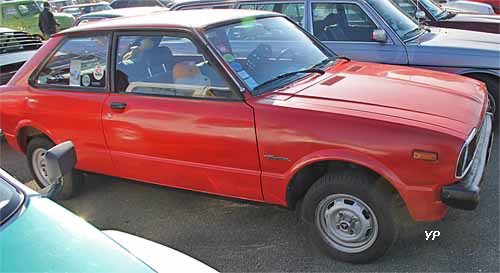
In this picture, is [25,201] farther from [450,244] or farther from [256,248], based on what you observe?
[450,244]

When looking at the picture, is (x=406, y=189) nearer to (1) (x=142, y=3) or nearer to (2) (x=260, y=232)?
(2) (x=260, y=232)

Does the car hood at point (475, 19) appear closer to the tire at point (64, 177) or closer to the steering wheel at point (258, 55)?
the steering wheel at point (258, 55)

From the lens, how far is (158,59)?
11.7 feet

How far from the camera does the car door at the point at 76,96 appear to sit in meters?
3.56

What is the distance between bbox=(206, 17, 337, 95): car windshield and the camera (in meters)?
3.16

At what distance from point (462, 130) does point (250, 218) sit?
1.78 m

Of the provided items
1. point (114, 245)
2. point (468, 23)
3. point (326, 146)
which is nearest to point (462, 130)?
point (326, 146)

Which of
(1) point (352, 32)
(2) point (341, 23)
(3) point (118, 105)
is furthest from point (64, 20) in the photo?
(3) point (118, 105)

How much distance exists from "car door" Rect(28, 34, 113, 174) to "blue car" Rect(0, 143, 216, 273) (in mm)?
1612

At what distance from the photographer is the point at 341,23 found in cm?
542

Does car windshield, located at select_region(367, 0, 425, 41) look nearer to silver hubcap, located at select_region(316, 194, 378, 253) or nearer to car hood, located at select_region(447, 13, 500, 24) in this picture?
car hood, located at select_region(447, 13, 500, 24)

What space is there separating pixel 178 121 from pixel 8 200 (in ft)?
4.92

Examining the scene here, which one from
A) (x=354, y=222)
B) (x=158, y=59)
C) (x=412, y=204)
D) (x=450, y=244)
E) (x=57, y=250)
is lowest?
(x=450, y=244)

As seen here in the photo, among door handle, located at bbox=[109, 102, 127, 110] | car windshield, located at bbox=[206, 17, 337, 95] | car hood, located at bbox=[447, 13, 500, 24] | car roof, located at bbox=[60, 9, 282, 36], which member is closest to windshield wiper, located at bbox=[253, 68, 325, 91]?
car windshield, located at bbox=[206, 17, 337, 95]
